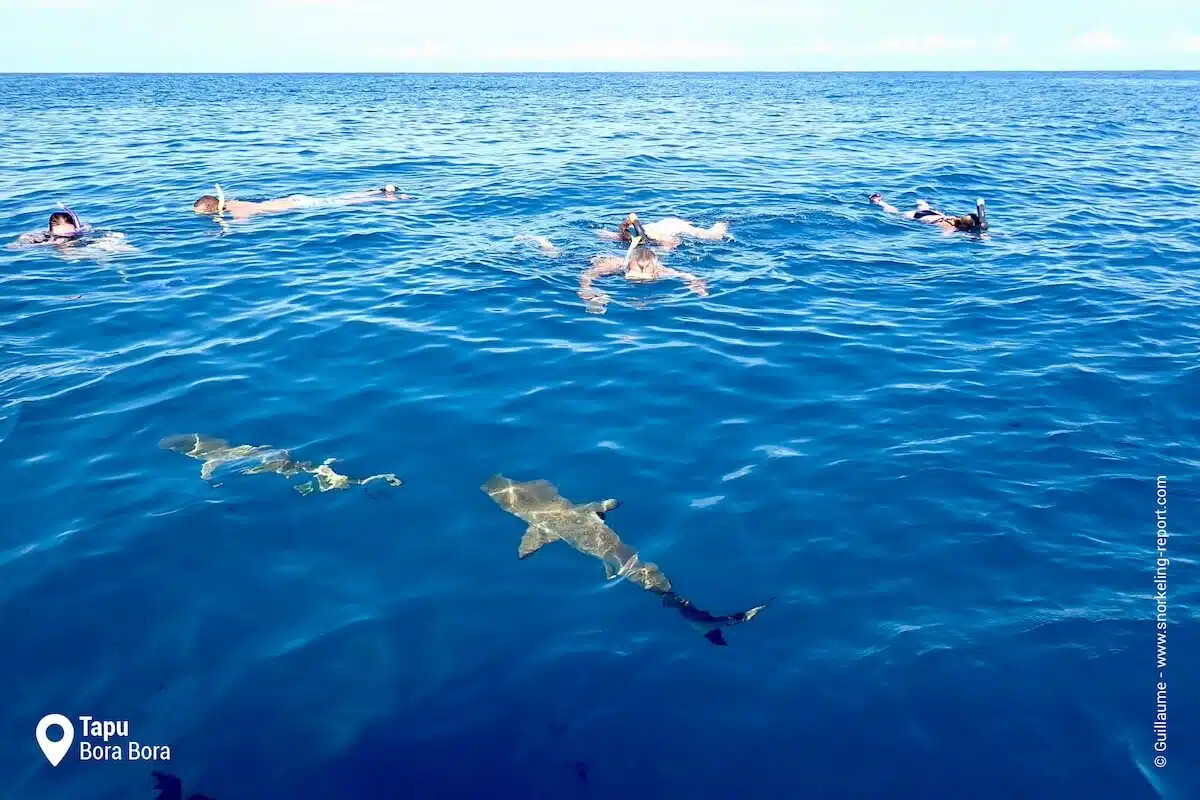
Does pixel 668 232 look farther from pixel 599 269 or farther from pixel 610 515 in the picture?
pixel 610 515

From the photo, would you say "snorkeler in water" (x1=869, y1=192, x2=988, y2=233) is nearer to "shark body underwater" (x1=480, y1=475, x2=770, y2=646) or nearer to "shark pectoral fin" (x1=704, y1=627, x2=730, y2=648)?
"shark body underwater" (x1=480, y1=475, x2=770, y2=646)

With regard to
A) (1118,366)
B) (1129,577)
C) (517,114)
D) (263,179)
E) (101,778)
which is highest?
(517,114)

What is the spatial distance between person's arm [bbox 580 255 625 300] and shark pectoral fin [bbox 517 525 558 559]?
731 centimetres

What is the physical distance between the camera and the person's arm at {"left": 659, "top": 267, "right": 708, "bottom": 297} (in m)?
14.5

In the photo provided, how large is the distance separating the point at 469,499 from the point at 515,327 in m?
5.02

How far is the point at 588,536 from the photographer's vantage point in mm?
7742

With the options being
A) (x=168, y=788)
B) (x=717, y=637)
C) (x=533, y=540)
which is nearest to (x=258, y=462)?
(x=533, y=540)

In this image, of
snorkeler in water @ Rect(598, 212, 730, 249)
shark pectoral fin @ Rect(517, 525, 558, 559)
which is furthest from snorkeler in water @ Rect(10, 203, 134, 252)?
shark pectoral fin @ Rect(517, 525, 558, 559)

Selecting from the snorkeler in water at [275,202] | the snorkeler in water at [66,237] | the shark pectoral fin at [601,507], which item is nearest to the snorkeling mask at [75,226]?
the snorkeler in water at [66,237]

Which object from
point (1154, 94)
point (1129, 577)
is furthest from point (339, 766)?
point (1154, 94)

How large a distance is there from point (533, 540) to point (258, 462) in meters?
3.51

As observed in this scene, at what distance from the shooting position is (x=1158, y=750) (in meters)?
5.57

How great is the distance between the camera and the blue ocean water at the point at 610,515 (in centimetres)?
568

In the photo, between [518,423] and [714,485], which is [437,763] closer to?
[714,485]
